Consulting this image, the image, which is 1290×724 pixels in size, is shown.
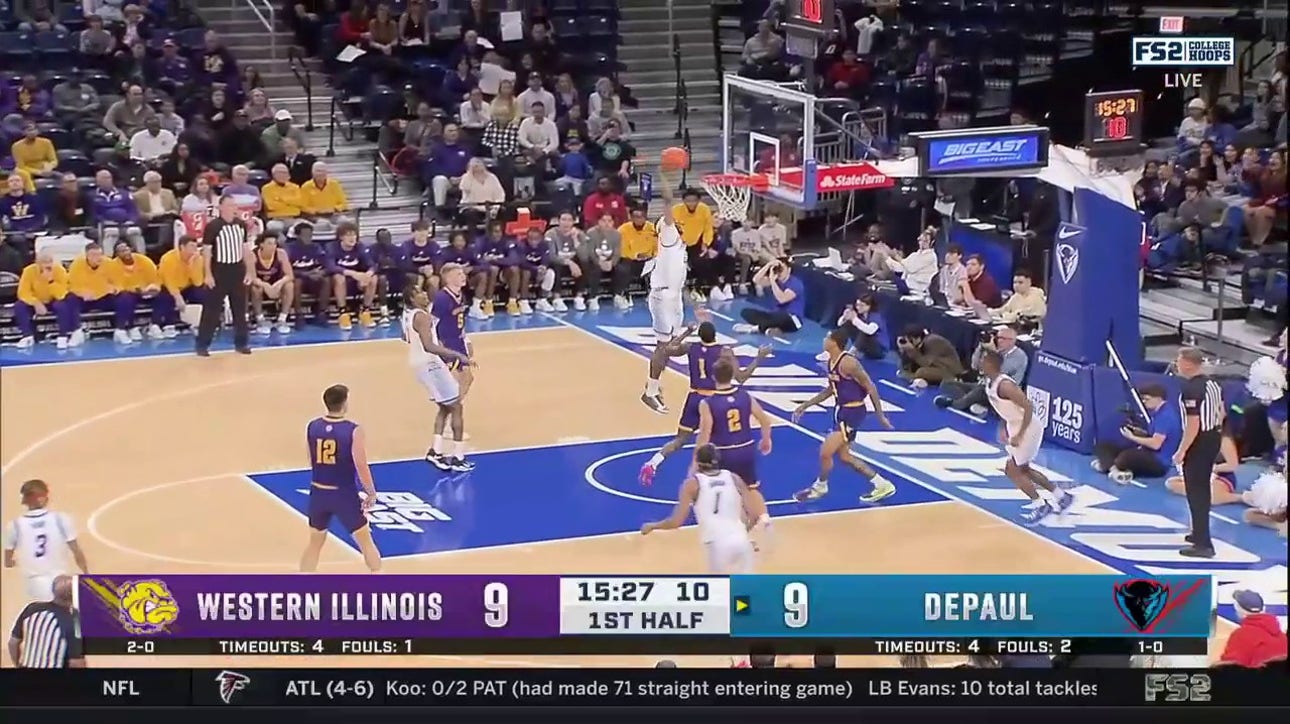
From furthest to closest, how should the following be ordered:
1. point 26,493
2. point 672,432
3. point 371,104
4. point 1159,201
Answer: point 1159,201, point 672,432, point 371,104, point 26,493

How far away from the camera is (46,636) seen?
4.81 m

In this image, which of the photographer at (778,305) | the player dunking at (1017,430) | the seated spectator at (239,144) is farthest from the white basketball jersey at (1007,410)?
the seated spectator at (239,144)

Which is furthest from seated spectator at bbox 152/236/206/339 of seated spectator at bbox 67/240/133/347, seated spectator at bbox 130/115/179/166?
seated spectator at bbox 130/115/179/166

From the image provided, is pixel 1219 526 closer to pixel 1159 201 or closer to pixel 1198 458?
pixel 1198 458

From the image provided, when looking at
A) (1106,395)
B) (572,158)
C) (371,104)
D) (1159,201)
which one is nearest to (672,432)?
(572,158)

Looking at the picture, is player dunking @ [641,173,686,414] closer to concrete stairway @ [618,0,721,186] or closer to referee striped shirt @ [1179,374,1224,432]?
concrete stairway @ [618,0,721,186]

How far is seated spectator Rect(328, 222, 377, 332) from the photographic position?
806 cm

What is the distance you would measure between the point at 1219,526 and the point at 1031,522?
78cm

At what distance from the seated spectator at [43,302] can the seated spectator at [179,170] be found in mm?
538

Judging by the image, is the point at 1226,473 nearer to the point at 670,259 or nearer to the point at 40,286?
the point at 670,259

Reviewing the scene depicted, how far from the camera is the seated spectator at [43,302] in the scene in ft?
21.0

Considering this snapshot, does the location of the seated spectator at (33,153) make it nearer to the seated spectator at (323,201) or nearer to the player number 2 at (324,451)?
the seated spectator at (323,201)

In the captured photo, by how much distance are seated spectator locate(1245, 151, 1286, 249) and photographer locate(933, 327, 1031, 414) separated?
1.64m

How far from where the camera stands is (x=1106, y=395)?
356 inches
